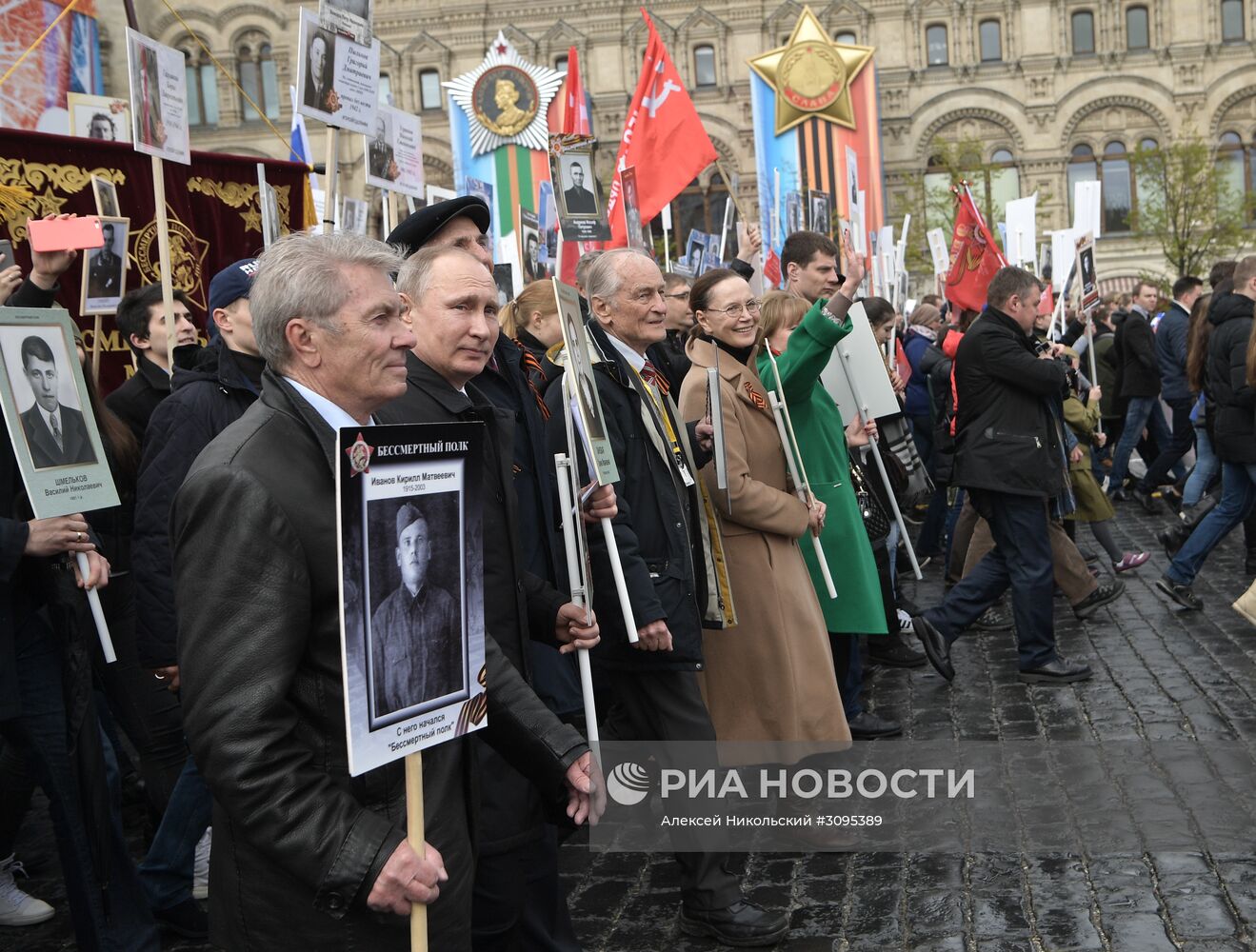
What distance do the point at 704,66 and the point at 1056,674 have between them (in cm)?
3997

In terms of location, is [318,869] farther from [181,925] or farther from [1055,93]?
[1055,93]

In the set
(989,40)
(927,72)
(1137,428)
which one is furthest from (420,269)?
(989,40)

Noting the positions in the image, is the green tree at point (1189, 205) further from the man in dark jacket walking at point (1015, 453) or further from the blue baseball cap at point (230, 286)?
the blue baseball cap at point (230, 286)

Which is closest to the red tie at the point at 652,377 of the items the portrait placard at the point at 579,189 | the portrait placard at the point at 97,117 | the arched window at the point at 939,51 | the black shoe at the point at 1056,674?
the portrait placard at the point at 579,189

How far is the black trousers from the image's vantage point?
13.3ft

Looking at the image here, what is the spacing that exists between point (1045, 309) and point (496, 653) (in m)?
11.4

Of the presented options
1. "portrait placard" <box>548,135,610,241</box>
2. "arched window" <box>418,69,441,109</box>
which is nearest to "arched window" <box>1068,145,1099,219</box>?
"arched window" <box>418,69,441,109</box>

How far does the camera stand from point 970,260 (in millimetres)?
9766

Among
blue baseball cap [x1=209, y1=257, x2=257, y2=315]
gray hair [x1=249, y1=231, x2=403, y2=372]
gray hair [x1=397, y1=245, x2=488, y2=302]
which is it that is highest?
blue baseball cap [x1=209, y1=257, x2=257, y2=315]

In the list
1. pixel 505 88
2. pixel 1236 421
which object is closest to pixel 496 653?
pixel 1236 421

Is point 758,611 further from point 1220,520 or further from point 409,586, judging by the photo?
point 1220,520

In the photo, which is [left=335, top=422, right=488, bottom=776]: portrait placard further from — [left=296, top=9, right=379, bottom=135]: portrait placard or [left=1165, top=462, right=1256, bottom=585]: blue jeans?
[left=1165, top=462, right=1256, bottom=585]: blue jeans

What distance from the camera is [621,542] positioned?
392 cm

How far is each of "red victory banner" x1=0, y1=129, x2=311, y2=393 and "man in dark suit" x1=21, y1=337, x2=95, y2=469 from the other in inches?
135
